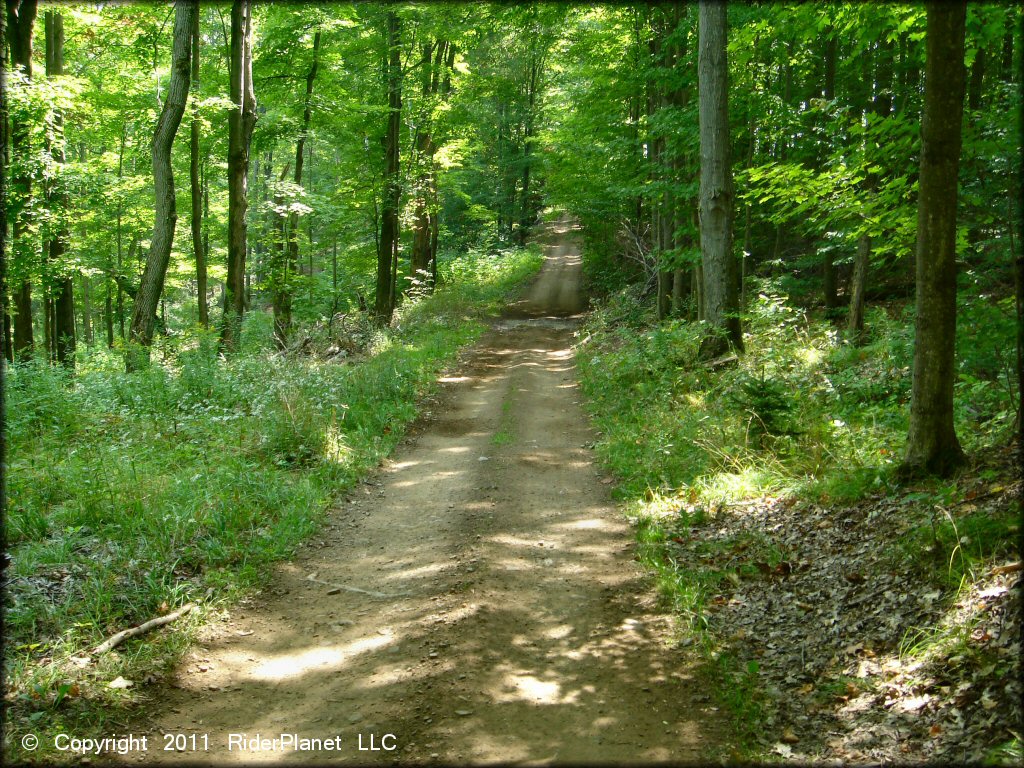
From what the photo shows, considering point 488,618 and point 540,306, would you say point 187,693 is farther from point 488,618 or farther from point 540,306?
point 540,306

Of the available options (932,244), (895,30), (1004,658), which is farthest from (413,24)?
(1004,658)

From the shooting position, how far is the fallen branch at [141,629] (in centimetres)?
447

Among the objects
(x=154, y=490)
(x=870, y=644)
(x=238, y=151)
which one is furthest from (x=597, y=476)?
(x=238, y=151)

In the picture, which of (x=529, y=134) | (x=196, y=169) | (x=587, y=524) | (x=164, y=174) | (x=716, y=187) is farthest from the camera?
(x=529, y=134)

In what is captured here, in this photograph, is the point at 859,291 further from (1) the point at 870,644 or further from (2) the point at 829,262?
(1) the point at 870,644

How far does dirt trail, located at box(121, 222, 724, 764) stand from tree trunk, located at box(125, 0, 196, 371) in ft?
26.6

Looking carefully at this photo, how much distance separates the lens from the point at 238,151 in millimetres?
15094

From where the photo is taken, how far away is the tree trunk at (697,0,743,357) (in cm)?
1098

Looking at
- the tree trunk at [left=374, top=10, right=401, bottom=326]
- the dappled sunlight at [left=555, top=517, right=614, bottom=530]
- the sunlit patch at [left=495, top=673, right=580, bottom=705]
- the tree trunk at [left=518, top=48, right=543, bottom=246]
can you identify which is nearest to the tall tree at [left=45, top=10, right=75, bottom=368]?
the tree trunk at [left=374, top=10, right=401, bottom=326]

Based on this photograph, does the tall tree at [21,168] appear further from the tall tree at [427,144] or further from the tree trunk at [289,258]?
the tall tree at [427,144]

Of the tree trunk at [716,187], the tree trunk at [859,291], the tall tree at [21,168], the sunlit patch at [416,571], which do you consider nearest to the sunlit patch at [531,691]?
the sunlit patch at [416,571]

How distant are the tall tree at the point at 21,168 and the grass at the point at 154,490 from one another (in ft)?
16.9

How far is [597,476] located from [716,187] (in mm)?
5808

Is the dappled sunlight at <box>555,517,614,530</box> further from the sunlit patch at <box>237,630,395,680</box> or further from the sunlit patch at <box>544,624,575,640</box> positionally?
the sunlit patch at <box>237,630,395,680</box>
